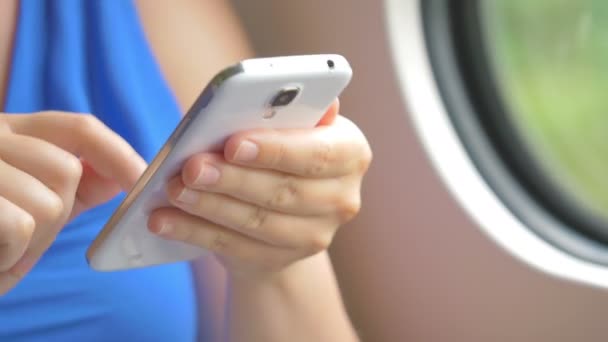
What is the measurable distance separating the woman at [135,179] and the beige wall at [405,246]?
0.12 metres

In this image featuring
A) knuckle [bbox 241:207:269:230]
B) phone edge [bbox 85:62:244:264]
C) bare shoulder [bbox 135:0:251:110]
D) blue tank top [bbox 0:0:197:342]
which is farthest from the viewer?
bare shoulder [bbox 135:0:251:110]

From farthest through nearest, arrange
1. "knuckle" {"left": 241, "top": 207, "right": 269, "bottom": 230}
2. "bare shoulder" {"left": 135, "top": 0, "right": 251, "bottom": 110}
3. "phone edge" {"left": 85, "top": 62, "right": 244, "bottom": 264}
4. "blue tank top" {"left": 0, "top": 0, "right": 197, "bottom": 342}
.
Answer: "bare shoulder" {"left": 135, "top": 0, "right": 251, "bottom": 110} → "blue tank top" {"left": 0, "top": 0, "right": 197, "bottom": 342} → "knuckle" {"left": 241, "top": 207, "right": 269, "bottom": 230} → "phone edge" {"left": 85, "top": 62, "right": 244, "bottom": 264}

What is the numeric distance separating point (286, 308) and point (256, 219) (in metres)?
0.17

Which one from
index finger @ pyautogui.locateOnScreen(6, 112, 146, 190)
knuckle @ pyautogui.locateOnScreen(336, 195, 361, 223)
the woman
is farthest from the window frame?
index finger @ pyautogui.locateOnScreen(6, 112, 146, 190)

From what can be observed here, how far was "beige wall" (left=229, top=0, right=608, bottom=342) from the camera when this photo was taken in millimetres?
771

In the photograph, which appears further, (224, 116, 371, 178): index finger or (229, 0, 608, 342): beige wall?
(229, 0, 608, 342): beige wall

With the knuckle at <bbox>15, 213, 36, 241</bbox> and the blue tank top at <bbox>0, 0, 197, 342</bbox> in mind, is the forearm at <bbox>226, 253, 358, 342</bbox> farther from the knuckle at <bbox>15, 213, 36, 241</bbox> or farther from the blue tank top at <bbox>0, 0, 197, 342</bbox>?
the knuckle at <bbox>15, 213, 36, 241</bbox>

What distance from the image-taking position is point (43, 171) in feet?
1.47

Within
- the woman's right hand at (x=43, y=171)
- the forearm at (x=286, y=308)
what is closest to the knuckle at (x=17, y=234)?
the woman's right hand at (x=43, y=171)

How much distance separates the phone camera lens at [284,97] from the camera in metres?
0.43

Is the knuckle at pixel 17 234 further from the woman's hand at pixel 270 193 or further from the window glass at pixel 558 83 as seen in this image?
the window glass at pixel 558 83

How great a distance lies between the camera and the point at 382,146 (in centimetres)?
83

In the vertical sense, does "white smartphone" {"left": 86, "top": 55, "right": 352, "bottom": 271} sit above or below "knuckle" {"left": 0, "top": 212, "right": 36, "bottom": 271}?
above

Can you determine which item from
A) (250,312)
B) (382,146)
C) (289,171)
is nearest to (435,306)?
(382,146)
